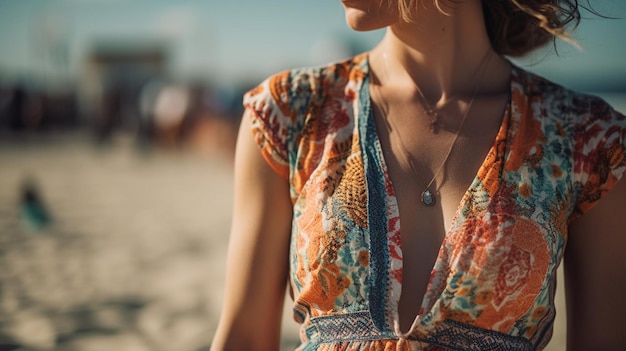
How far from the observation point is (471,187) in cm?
137

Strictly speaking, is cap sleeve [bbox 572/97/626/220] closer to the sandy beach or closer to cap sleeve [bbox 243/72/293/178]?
cap sleeve [bbox 243/72/293/178]

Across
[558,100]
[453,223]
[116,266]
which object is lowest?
[116,266]

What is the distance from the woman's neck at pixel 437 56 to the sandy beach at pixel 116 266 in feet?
7.02

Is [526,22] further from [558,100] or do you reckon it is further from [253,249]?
[253,249]

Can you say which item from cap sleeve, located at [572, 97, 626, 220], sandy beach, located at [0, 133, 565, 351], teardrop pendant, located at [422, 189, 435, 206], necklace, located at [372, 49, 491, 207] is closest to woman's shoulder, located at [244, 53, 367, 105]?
necklace, located at [372, 49, 491, 207]

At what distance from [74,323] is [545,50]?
3064mm

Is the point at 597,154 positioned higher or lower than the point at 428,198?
higher

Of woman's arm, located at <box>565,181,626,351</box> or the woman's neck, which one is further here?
the woman's neck

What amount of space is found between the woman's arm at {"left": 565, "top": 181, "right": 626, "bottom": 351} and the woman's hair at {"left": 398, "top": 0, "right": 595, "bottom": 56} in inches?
20.3

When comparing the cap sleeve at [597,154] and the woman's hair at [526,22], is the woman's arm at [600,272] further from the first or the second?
the woman's hair at [526,22]

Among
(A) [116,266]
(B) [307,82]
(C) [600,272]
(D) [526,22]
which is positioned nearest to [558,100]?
(D) [526,22]

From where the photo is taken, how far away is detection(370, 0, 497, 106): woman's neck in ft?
5.16

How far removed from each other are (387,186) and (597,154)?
53 cm

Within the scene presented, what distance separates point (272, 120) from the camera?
1469 mm
